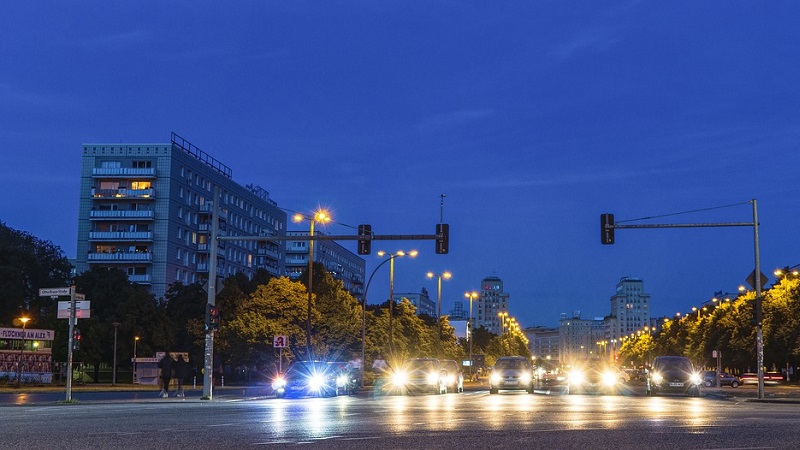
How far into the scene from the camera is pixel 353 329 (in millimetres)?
63375

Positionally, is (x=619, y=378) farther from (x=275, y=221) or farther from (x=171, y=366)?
(x=275, y=221)

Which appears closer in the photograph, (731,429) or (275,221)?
(731,429)

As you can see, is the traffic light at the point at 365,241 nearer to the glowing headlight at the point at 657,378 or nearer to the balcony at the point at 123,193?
the glowing headlight at the point at 657,378

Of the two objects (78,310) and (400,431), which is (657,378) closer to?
(78,310)

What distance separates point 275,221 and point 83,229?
134 feet

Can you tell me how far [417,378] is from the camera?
46594 mm

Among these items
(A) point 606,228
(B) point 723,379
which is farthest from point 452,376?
(B) point 723,379

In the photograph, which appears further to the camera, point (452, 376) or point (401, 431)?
point (452, 376)

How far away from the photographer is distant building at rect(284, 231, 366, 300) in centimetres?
16100

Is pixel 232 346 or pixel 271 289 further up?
pixel 271 289

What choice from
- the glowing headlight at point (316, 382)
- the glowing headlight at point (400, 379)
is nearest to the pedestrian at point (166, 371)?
the glowing headlight at point (316, 382)

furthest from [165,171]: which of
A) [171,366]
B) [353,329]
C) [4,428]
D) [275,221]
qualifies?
[4,428]

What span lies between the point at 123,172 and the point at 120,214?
4792 millimetres

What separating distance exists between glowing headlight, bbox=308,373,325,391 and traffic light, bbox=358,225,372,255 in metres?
7.73
